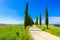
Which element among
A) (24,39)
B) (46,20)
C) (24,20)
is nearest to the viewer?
(24,39)

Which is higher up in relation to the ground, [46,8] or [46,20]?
[46,8]

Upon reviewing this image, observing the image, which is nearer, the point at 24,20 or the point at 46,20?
the point at 24,20

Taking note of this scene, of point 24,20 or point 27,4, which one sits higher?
point 27,4

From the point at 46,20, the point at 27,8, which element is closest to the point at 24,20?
the point at 27,8

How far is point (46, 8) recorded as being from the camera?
3497cm

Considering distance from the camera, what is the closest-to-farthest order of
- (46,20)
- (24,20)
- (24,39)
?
(24,39)
(24,20)
(46,20)

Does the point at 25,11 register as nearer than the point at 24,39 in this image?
No

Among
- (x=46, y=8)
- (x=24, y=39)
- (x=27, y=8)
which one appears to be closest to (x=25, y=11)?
(x=27, y=8)

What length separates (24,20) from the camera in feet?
108

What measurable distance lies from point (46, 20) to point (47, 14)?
1.62 meters

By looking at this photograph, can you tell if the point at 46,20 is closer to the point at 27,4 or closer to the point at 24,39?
the point at 27,4

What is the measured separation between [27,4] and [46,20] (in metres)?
6.36

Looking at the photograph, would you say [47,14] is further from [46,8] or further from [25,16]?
[25,16]

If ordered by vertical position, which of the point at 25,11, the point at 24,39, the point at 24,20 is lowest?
the point at 24,39
